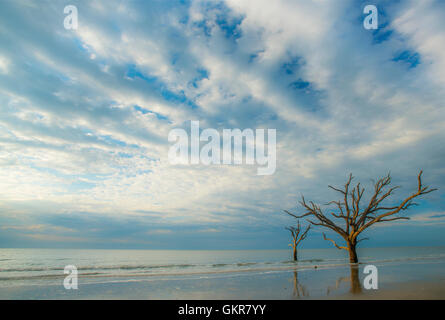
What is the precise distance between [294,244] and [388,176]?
1579 centimetres

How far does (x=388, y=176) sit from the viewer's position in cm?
1584

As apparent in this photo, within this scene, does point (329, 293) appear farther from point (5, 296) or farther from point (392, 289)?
point (5, 296)

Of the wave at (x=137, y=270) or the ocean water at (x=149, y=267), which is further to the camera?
the wave at (x=137, y=270)

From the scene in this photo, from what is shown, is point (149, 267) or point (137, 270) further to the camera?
point (149, 267)

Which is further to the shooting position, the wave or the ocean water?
the wave

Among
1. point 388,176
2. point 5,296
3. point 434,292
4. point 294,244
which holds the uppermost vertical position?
point 388,176

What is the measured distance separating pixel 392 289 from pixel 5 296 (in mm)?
14542

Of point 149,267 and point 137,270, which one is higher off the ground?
point 137,270

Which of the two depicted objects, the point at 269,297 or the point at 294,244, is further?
the point at 294,244
